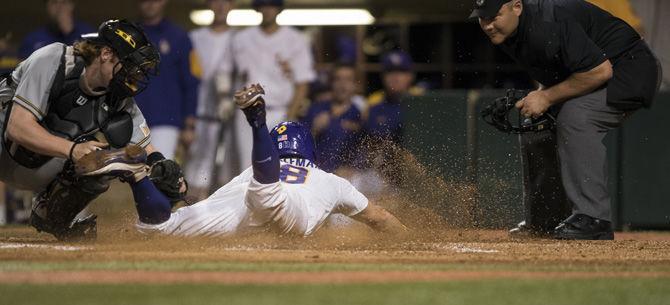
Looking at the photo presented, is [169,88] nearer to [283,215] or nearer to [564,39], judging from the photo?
[283,215]

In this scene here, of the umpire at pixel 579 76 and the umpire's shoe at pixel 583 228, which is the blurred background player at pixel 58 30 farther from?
the umpire's shoe at pixel 583 228

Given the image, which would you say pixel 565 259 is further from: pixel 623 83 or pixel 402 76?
pixel 402 76

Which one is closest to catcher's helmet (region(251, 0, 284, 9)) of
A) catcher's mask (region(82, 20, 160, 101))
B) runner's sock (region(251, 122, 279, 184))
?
catcher's mask (region(82, 20, 160, 101))

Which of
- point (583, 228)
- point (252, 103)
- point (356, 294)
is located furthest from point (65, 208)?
point (583, 228)

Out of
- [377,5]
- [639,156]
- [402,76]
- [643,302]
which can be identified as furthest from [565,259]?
[377,5]

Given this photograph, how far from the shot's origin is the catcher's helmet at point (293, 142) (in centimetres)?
757

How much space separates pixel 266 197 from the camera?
691 cm

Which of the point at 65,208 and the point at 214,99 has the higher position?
the point at 214,99

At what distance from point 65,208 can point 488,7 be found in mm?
3219

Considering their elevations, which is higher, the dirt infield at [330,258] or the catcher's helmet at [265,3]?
the catcher's helmet at [265,3]

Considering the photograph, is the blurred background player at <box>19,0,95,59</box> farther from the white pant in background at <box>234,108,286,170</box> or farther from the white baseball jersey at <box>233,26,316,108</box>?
the white pant in background at <box>234,108,286,170</box>

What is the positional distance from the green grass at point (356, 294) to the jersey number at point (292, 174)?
200 cm

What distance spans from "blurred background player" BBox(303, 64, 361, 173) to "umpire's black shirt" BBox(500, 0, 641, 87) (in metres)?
2.82

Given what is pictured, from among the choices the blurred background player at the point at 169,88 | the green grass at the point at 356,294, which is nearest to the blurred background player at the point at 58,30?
the blurred background player at the point at 169,88
